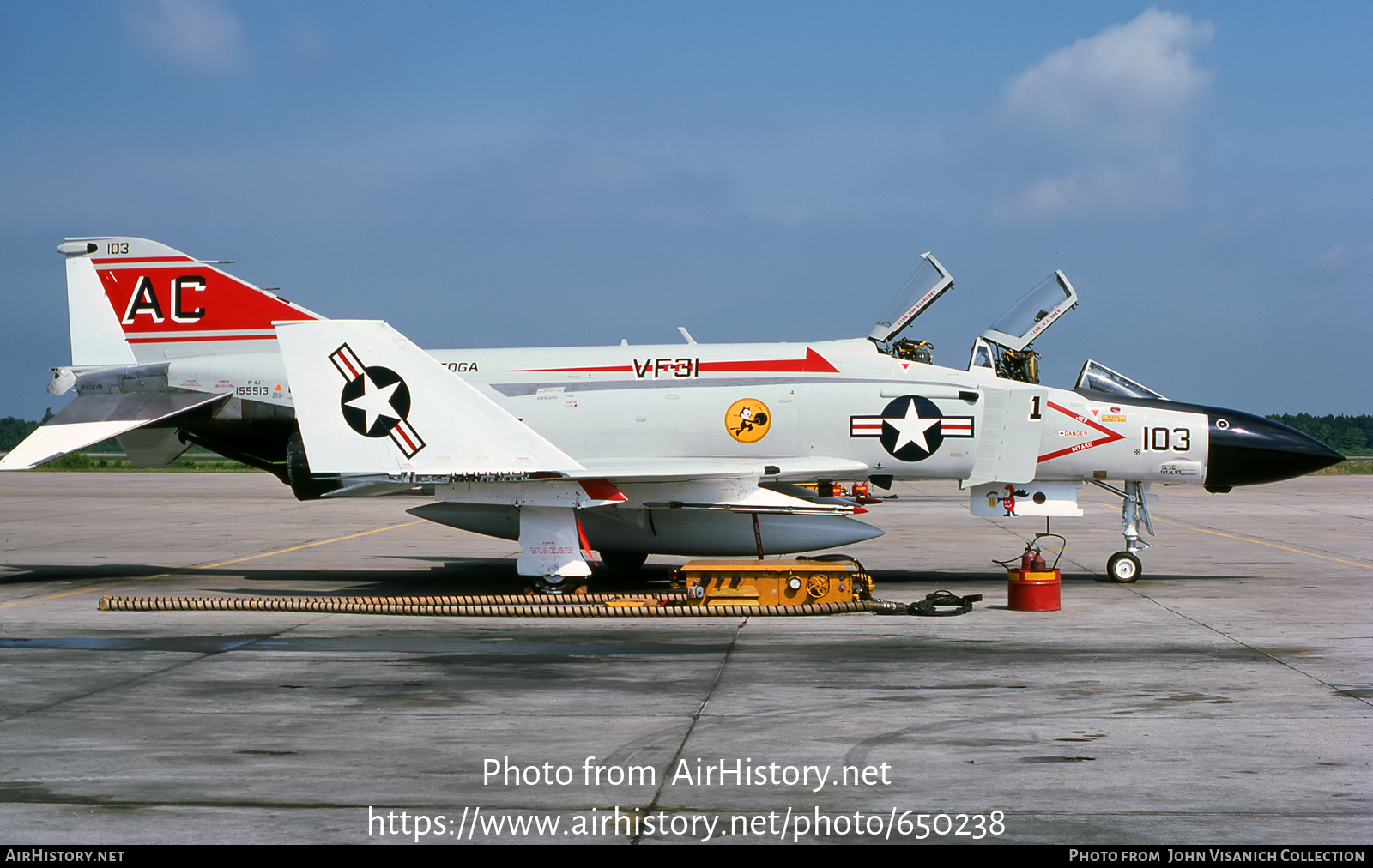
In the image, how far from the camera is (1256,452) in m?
14.4

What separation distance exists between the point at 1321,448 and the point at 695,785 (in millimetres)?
11601

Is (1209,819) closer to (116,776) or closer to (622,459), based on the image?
(116,776)

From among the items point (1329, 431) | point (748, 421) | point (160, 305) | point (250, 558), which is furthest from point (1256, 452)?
point (1329, 431)

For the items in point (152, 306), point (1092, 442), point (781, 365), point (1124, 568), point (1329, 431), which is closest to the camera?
point (1092, 442)

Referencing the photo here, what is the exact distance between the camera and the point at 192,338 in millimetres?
16406

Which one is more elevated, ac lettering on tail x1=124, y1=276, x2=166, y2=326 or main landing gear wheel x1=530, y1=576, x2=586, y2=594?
ac lettering on tail x1=124, y1=276, x2=166, y2=326

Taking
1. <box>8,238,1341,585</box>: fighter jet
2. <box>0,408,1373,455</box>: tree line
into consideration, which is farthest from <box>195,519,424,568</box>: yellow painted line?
<box>0,408,1373,455</box>: tree line

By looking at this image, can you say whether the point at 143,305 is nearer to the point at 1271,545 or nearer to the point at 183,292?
the point at 183,292

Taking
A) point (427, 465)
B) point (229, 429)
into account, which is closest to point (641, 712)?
point (427, 465)

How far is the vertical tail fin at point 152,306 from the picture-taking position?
16.4 metres

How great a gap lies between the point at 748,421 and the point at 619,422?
169cm

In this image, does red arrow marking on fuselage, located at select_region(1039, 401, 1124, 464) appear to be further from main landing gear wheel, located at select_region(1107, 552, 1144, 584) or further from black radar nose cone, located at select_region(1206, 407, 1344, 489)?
main landing gear wheel, located at select_region(1107, 552, 1144, 584)

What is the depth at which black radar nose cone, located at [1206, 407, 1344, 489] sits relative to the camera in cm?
1431

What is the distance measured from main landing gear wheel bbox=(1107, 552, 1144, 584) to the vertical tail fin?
11401 mm
